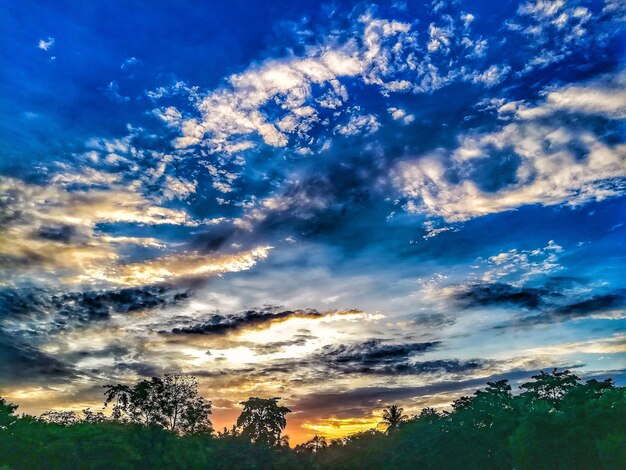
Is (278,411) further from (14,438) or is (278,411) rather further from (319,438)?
(14,438)

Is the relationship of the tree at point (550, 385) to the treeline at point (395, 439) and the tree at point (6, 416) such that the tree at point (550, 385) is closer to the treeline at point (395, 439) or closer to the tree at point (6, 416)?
the treeline at point (395, 439)

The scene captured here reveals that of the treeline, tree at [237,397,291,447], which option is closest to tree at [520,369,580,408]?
the treeline

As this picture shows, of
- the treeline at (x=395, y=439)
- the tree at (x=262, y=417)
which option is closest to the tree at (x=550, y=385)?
the treeline at (x=395, y=439)

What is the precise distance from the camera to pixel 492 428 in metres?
37.2

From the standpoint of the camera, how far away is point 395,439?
43594 millimetres

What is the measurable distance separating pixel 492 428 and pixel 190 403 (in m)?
32.1

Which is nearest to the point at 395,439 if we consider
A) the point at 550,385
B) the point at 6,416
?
the point at 550,385

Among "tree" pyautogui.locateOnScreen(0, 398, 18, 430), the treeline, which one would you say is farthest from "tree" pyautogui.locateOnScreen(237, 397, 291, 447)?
"tree" pyautogui.locateOnScreen(0, 398, 18, 430)

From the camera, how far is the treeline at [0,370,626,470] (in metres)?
29.7

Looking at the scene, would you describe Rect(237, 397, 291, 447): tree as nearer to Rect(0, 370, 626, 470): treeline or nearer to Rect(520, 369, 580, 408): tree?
Rect(0, 370, 626, 470): treeline

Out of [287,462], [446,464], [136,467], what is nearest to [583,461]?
[446,464]

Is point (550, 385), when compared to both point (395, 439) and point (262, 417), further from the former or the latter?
point (262, 417)

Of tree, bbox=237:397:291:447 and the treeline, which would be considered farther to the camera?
tree, bbox=237:397:291:447

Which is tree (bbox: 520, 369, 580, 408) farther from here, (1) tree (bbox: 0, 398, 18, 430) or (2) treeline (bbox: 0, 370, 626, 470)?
(1) tree (bbox: 0, 398, 18, 430)
